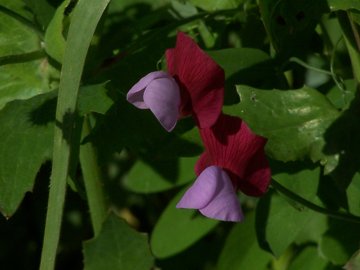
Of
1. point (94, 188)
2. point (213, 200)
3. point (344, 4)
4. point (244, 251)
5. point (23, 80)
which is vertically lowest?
point (244, 251)

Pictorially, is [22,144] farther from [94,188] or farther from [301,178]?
[301,178]

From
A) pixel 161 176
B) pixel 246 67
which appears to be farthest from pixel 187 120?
pixel 161 176

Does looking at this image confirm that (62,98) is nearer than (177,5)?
Yes

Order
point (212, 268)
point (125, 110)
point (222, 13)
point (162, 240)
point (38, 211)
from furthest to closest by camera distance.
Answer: point (38, 211) < point (212, 268) < point (162, 240) < point (222, 13) < point (125, 110)

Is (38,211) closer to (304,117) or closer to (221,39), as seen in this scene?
(221,39)

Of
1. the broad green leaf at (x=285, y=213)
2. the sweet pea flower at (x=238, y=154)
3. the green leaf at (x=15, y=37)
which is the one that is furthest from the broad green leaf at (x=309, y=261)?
the green leaf at (x=15, y=37)

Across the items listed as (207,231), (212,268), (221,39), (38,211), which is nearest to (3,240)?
(38,211)
